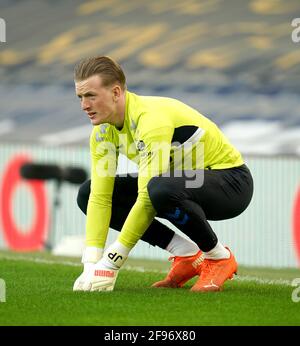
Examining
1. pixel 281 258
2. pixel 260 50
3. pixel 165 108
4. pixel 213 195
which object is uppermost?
pixel 260 50

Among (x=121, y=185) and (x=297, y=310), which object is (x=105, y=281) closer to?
(x=121, y=185)

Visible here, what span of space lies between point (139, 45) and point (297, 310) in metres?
7.77

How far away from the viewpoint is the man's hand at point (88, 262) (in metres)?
4.29

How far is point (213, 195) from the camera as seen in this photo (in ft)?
14.2

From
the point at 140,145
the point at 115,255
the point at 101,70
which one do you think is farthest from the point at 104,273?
the point at 101,70

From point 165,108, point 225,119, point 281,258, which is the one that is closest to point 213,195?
point 165,108

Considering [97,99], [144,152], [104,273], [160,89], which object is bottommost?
[104,273]

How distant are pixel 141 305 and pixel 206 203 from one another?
0.61 meters

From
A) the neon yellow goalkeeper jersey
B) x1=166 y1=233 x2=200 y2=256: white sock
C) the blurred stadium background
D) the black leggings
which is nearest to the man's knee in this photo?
the black leggings

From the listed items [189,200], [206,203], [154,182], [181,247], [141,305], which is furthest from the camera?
[181,247]

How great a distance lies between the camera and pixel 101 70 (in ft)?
13.7

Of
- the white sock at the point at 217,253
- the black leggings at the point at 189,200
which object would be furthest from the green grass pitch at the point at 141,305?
the black leggings at the point at 189,200

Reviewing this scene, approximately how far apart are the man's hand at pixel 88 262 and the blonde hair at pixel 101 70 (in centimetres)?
76

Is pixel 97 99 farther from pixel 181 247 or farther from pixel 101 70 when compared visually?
pixel 181 247
